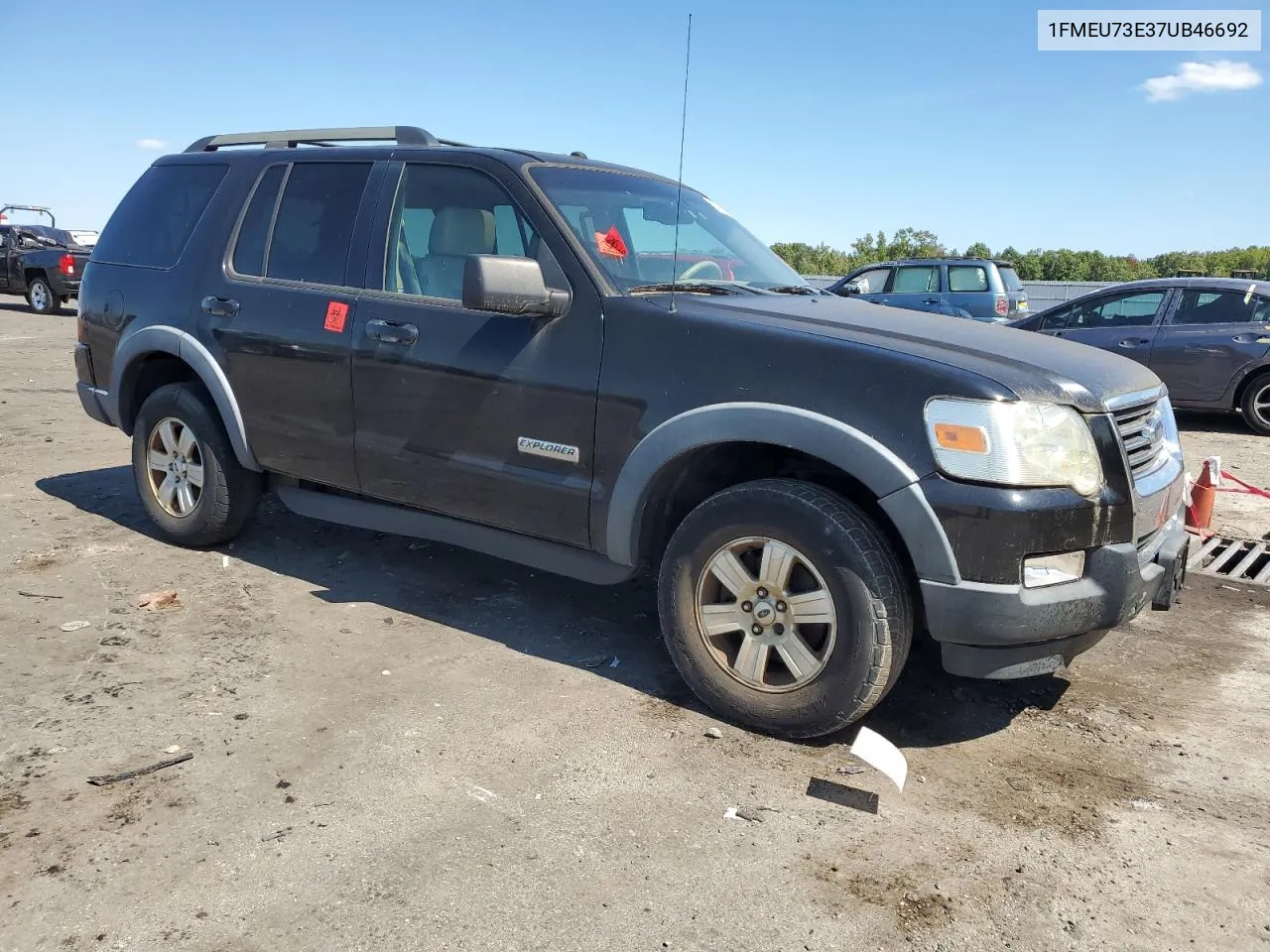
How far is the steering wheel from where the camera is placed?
13.0 feet

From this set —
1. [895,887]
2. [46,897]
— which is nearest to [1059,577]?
[895,887]

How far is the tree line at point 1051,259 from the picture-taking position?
140 ft

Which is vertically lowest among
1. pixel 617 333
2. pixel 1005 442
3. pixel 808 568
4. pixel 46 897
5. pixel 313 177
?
pixel 46 897

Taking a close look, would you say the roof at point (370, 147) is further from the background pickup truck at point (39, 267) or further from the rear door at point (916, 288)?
the background pickup truck at point (39, 267)

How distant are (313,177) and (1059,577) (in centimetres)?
360

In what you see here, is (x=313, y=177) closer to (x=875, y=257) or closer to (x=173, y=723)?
(x=173, y=723)

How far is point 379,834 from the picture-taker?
2.71 metres

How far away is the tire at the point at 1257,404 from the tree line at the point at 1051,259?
2968 cm

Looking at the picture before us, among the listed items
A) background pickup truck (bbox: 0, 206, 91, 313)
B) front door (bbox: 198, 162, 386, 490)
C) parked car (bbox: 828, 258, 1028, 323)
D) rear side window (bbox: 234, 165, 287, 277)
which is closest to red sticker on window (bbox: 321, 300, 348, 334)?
front door (bbox: 198, 162, 386, 490)

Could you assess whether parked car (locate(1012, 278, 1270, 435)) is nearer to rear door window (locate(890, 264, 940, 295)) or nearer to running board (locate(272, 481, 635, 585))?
rear door window (locate(890, 264, 940, 295))

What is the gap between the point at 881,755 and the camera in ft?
10.2

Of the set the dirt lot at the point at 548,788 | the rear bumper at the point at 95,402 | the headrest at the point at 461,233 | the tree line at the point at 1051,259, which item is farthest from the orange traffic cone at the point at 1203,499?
the tree line at the point at 1051,259

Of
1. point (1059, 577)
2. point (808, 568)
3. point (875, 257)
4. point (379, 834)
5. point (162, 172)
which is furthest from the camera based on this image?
point (875, 257)

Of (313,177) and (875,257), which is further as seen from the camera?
(875,257)
